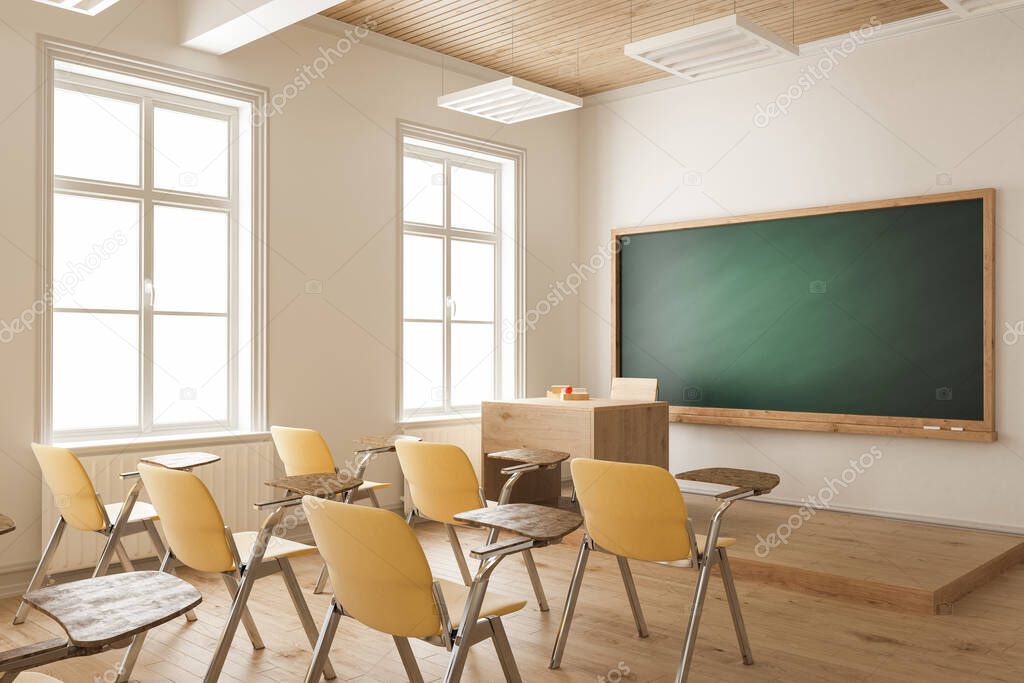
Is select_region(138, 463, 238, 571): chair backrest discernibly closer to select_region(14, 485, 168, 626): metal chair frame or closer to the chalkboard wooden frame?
select_region(14, 485, 168, 626): metal chair frame

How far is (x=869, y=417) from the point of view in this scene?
5.50 meters

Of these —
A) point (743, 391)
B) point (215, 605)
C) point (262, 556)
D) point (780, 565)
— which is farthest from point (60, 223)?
point (743, 391)

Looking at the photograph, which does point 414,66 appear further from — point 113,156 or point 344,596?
point 344,596

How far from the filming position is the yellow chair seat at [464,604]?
2.38 m

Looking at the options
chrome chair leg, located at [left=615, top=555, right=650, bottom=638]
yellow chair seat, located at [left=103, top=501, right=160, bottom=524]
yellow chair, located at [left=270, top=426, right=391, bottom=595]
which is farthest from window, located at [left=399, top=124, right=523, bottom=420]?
chrome chair leg, located at [left=615, top=555, right=650, bottom=638]

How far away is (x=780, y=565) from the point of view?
426 cm

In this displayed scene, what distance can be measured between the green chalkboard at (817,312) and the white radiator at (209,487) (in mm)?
3122

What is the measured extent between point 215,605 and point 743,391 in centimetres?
386

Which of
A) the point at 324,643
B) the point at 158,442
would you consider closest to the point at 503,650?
the point at 324,643

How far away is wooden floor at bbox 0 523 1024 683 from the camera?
3.11 m

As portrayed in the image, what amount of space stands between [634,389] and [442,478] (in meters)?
2.84

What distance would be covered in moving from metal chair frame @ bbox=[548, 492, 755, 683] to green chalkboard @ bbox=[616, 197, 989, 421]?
9.03 ft

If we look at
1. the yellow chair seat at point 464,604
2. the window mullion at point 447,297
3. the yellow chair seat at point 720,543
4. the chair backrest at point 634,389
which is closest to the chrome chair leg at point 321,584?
the yellow chair seat at point 464,604

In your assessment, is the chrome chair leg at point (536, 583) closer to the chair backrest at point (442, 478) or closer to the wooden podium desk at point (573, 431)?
the chair backrest at point (442, 478)
